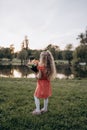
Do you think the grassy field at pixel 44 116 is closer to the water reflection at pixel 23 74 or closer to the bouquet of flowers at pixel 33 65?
the bouquet of flowers at pixel 33 65

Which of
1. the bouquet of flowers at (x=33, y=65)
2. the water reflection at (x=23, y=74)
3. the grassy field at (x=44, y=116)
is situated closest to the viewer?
the grassy field at (x=44, y=116)

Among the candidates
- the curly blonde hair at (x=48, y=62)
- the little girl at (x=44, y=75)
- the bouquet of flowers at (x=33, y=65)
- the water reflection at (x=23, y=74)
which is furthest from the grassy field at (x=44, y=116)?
the water reflection at (x=23, y=74)

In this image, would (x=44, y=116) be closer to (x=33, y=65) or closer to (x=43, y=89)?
(x=43, y=89)

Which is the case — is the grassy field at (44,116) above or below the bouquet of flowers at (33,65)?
below

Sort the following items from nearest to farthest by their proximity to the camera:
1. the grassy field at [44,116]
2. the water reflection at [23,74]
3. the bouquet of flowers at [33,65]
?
1. the grassy field at [44,116]
2. the bouquet of flowers at [33,65]
3. the water reflection at [23,74]

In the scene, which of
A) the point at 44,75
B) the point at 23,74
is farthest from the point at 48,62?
the point at 23,74

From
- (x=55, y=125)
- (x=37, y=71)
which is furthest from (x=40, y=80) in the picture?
(x=55, y=125)

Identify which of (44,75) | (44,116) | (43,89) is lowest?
(44,116)

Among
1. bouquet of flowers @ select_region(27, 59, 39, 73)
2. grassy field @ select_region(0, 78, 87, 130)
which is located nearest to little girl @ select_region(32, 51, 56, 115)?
bouquet of flowers @ select_region(27, 59, 39, 73)

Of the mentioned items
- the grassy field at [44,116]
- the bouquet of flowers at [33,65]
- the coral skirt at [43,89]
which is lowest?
the grassy field at [44,116]

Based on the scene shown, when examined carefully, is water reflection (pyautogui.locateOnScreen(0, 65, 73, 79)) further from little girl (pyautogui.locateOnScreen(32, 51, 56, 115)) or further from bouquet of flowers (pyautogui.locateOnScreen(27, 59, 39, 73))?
bouquet of flowers (pyautogui.locateOnScreen(27, 59, 39, 73))

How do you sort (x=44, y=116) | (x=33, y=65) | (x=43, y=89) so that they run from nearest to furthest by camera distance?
1. (x=44, y=116)
2. (x=33, y=65)
3. (x=43, y=89)

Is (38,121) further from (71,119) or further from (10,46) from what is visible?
(10,46)

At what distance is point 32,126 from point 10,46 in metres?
106
